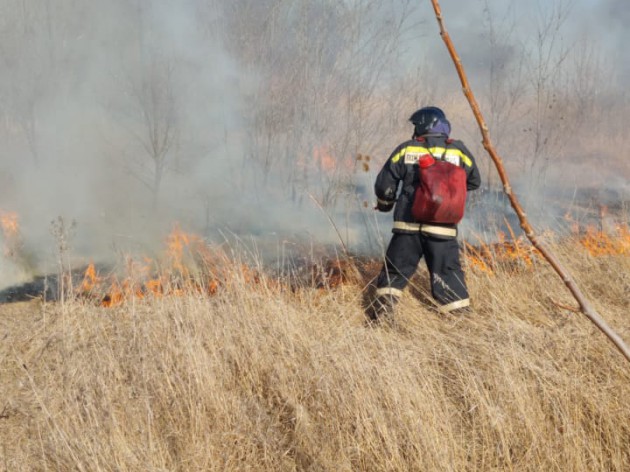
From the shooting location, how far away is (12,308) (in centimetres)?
468

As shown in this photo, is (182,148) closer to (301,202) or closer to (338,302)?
(301,202)

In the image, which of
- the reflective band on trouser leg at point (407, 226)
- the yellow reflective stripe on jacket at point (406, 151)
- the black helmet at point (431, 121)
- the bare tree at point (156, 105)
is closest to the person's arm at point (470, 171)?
the black helmet at point (431, 121)

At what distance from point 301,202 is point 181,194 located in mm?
3063

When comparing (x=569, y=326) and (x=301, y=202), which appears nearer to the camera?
(x=569, y=326)

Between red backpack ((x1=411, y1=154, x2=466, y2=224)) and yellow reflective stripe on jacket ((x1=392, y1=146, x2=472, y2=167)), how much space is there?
128 mm

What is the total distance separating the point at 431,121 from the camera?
375 centimetres

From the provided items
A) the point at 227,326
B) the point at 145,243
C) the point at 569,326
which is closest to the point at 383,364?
the point at 227,326

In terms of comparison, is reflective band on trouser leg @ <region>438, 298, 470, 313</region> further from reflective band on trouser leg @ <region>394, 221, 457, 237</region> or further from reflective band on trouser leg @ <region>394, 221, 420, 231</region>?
reflective band on trouser leg @ <region>394, 221, 420, 231</region>

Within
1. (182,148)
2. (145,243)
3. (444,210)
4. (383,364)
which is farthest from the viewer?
(182,148)

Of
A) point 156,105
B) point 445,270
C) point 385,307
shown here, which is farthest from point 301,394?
point 156,105

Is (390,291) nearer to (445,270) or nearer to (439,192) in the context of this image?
(445,270)

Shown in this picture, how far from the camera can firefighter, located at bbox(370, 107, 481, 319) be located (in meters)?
3.68

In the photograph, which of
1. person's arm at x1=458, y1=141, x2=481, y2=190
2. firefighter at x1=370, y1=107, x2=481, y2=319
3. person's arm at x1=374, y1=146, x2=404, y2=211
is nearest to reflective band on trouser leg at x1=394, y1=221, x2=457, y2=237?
firefighter at x1=370, y1=107, x2=481, y2=319

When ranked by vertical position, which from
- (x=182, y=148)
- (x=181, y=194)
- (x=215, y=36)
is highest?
(x=215, y=36)
